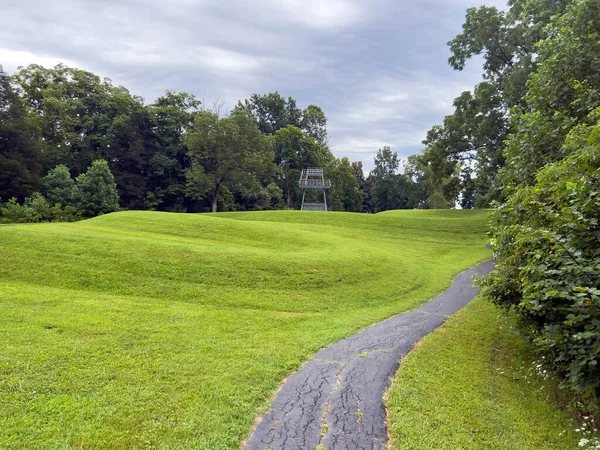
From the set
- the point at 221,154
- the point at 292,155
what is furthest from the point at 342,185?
the point at 221,154

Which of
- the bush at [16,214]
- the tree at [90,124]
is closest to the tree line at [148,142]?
the tree at [90,124]

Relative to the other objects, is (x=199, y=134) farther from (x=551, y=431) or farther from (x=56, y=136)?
(x=551, y=431)

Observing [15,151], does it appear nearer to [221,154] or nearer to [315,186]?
[221,154]

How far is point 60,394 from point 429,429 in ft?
15.3

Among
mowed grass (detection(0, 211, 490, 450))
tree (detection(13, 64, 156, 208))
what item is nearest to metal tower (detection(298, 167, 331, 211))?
tree (detection(13, 64, 156, 208))

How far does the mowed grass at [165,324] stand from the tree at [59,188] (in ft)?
64.7

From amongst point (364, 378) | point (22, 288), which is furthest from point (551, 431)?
point (22, 288)

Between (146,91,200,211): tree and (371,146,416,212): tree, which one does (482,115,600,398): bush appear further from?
(371,146,416,212): tree

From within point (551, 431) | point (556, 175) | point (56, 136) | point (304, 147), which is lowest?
point (551, 431)

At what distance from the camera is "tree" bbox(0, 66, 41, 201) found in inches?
1185

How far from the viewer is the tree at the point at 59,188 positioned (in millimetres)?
30891

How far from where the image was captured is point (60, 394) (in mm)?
4648

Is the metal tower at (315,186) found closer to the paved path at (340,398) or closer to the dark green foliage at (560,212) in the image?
the dark green foliage at (560,212)

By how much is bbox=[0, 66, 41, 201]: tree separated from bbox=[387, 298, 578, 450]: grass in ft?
115
